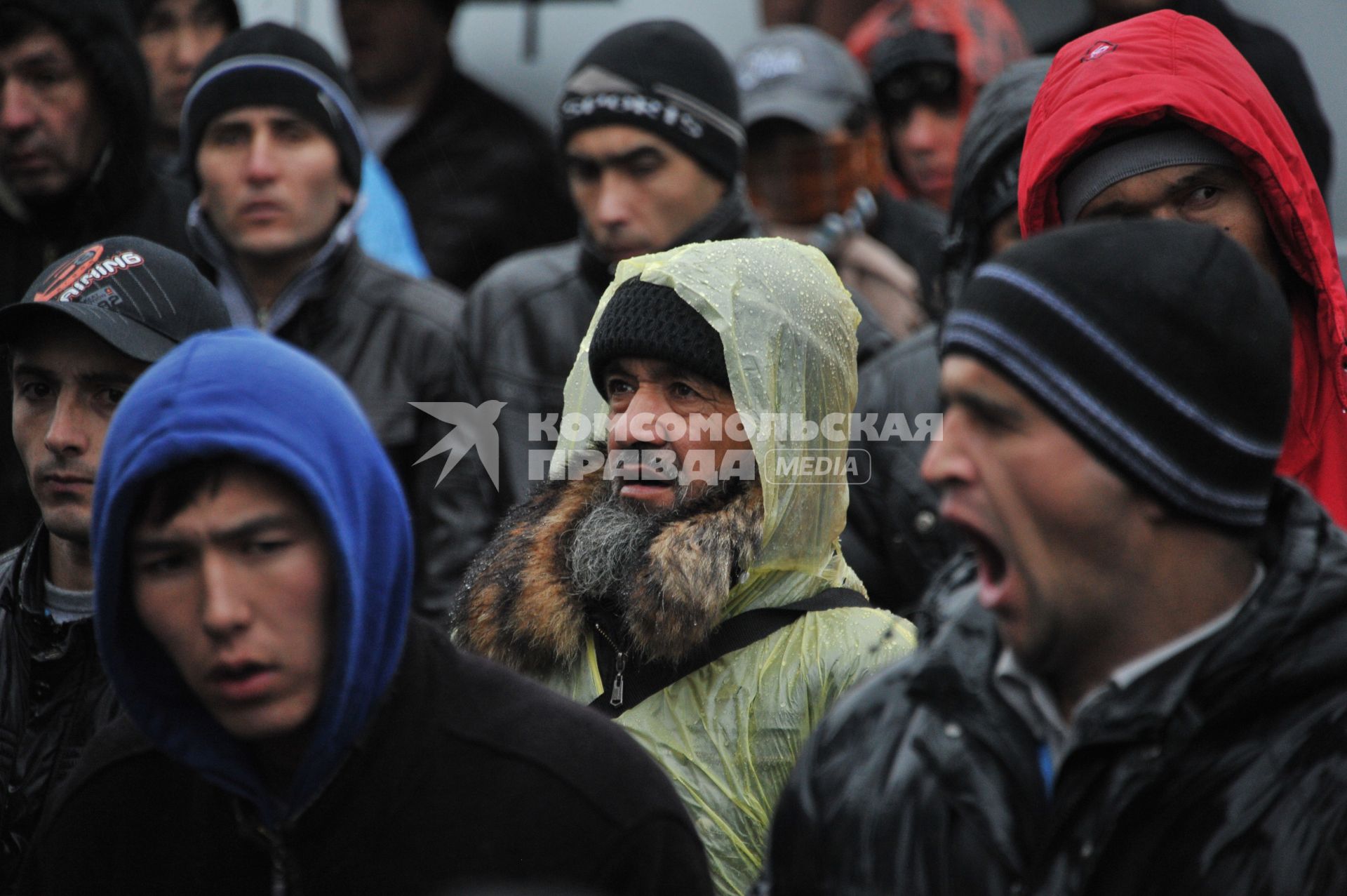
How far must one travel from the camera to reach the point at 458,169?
6.52m

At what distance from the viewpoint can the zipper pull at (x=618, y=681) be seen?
9.96 ft

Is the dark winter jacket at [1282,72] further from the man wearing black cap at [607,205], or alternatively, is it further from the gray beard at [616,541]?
the gray beard at [616,541]

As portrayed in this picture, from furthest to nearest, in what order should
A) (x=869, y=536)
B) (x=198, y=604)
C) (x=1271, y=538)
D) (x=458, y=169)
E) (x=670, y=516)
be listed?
(x=458, y=169), (x=869, y=536), (x=670, y=516), (x=198, y=604), (x=1271, y=538)

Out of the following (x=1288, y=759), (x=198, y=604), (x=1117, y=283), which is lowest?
(x=1288, y=759)

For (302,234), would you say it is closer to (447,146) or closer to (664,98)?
(664,98)

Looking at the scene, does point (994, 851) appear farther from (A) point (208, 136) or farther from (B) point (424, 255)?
(B) point (424, 255)

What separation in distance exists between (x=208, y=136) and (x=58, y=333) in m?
1.85

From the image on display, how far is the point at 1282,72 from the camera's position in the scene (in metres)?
4.11

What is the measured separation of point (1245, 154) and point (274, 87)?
294 centimetres

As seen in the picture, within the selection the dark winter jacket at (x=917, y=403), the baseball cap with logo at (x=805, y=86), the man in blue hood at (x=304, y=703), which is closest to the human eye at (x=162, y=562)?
the man in blue hood at (x=304, y=703)

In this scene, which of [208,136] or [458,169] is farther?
[458,169]

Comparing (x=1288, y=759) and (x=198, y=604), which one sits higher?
(x=198, y=604)

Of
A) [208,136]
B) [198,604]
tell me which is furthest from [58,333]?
[208,136]

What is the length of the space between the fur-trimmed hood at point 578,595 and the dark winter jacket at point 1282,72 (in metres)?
1.75
